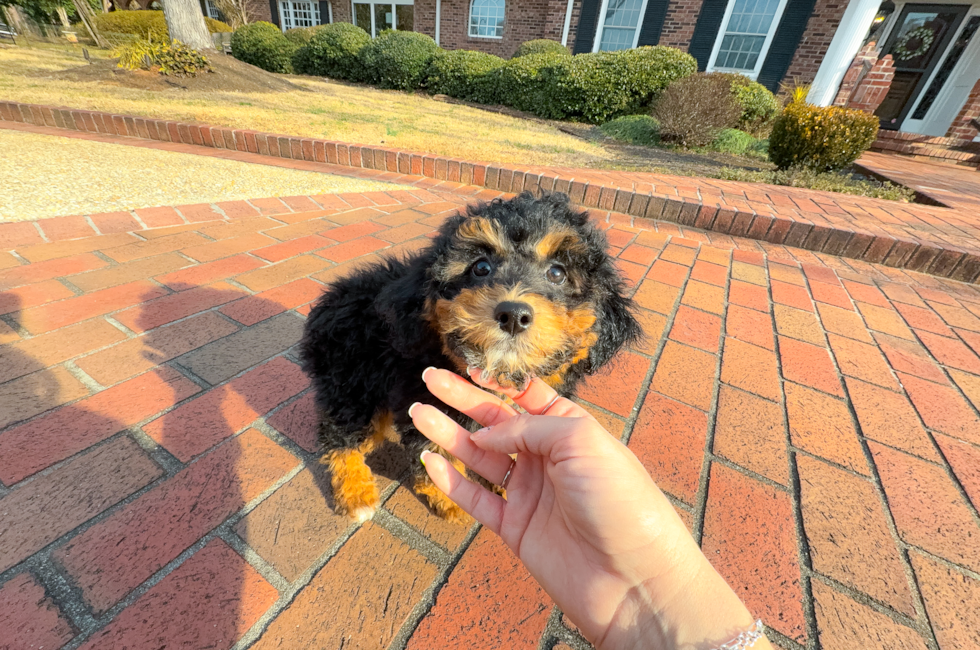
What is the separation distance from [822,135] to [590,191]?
5.39m

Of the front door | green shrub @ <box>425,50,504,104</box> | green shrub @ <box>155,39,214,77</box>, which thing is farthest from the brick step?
green shrub @ <box>155,39,214,77</box>

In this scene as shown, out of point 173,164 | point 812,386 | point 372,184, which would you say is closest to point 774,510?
point 812,386

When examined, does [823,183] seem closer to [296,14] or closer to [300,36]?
[300,36]

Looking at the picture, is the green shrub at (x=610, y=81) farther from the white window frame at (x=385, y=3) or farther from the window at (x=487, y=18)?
the white window frame at (x=385, y=3)

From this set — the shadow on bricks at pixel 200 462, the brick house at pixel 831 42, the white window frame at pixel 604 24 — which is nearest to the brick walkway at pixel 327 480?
the shadow on bricks at pixel 200 462

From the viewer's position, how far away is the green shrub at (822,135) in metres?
7.27

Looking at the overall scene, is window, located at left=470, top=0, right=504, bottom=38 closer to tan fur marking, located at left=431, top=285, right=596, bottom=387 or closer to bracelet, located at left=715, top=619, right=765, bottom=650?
tan fur marking, located at left=431, top=285, right=596, bottom=387

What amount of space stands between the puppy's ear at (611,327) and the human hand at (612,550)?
0.59 meters

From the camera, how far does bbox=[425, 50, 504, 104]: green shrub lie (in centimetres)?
1340

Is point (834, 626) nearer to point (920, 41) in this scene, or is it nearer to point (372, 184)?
point (372, 184)

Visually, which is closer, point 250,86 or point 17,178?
Result: point 17,178

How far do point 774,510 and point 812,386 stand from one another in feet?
3.88

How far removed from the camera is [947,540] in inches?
68.3

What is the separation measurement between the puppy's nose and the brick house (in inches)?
573
